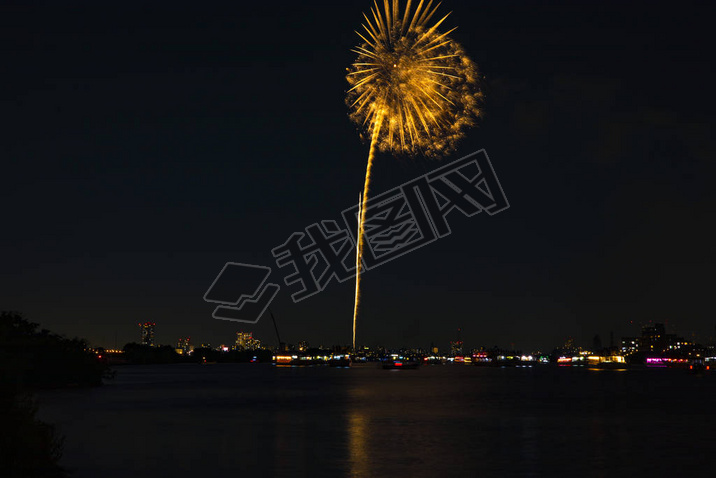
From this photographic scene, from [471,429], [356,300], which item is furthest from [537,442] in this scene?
[356,300]

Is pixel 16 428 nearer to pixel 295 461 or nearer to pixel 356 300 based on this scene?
pixel 295 461

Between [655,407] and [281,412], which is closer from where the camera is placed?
[281,412]

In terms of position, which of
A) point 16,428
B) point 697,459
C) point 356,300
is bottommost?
point 697,459

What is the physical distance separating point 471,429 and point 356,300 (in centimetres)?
5275

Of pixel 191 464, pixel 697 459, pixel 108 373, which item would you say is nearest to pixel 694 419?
pixel 697 459

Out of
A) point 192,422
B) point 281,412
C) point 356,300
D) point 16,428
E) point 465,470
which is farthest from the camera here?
point 356,300

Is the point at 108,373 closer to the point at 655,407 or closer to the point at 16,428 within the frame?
the point at 655,407

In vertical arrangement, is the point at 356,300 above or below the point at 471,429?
above

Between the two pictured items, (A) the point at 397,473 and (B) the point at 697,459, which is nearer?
(A) the point at 397,473

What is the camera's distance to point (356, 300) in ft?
335

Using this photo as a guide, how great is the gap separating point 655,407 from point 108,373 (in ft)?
270

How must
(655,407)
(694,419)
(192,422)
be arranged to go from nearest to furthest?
(192,422)
(694,419)
(655,407)

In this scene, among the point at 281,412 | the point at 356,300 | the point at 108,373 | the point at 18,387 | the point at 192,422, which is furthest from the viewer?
the point at 108,373

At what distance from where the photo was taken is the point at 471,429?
5006cm
